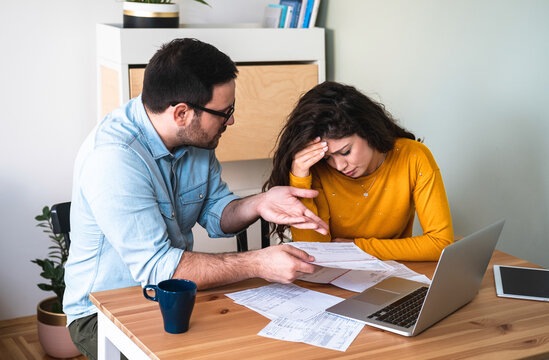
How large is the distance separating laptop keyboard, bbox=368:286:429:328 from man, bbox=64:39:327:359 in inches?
8.1

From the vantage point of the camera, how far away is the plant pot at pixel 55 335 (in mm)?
2785

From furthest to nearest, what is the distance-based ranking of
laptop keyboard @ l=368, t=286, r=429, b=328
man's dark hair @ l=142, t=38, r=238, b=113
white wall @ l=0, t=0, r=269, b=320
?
white wall @ l=0, t=0, r=269, b=320, man's dark hair @ l=142, t=38, r=238, b=113, laptop keyboard @ l=368, t=286, r=429, b=328

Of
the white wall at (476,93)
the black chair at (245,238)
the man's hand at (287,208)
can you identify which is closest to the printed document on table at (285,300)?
the man's hand at (287,208)

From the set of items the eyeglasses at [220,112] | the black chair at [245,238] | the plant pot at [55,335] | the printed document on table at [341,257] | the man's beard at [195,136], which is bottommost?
the plant pot at [55,335]

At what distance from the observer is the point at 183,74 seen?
68.5 inches

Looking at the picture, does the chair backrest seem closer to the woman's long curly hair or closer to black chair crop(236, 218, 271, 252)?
black chair crop(236, 218, 271, 252)

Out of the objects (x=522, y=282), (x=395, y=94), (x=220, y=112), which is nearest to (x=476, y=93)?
(x=395, y=94)

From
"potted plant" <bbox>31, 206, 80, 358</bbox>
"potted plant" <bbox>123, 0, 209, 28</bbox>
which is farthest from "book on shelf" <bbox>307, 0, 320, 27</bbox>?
"potted plant" <bbox>31, 206, 80, 358</bbox>

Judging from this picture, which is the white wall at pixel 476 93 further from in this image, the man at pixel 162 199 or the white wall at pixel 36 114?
the white wall at pixel 36 114

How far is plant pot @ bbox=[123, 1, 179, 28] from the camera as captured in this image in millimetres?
2869

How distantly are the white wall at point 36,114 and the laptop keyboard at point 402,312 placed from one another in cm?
215

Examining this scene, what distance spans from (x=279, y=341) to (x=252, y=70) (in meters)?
2.01

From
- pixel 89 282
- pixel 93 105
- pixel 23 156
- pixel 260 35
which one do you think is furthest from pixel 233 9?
pixel 89 282

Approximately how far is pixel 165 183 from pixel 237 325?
1.97 ft
